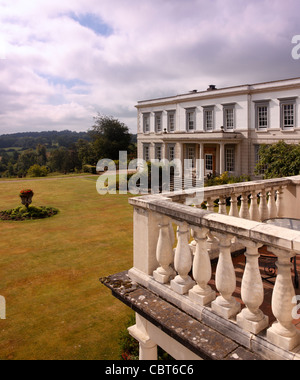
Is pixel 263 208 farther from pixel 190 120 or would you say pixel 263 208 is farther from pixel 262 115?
pixel 190 120

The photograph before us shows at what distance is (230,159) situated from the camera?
30.2 m

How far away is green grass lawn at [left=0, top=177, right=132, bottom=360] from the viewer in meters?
6.37

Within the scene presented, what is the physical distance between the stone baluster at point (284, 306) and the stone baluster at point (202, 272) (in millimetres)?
752

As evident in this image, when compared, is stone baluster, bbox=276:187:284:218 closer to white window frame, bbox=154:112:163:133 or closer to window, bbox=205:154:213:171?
window, bbox=205:154:213:171

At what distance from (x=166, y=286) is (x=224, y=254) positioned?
101 centimetres

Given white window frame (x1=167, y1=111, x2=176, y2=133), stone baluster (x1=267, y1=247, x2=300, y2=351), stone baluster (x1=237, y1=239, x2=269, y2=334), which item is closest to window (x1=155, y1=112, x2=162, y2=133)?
white window frame (x1=167, y1=111, x2=176, y2=133)

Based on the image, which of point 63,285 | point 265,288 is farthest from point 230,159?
point 265,288

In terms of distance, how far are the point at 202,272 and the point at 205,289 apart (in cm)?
19

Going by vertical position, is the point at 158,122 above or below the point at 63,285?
above

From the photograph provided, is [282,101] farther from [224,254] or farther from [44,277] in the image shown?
[224,254]

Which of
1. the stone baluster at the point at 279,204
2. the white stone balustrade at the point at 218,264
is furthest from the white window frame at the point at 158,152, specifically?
the white stone balustrade at the point at 218,264

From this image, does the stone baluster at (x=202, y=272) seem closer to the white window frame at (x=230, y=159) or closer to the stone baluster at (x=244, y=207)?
the stone baluster at (x=244, y=207)

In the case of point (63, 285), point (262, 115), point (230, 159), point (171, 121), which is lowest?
point (63, 285)

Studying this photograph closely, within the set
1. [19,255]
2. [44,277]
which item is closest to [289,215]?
[44,277]
